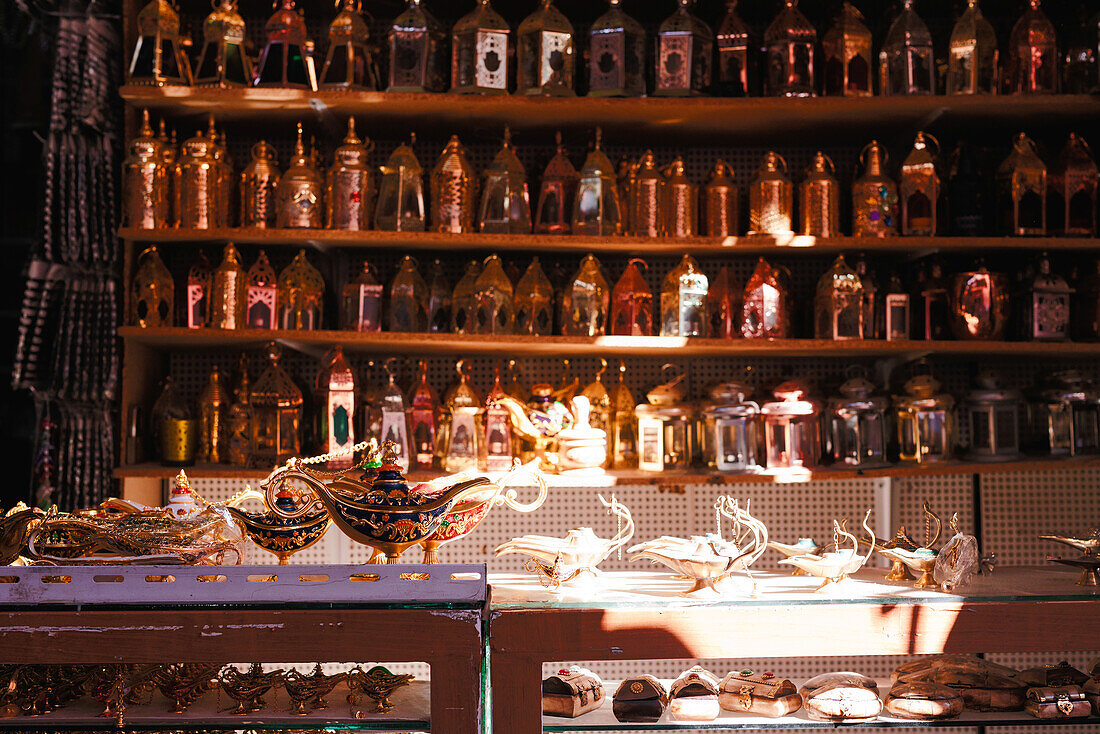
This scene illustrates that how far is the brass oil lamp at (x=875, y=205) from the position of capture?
9.13 feet

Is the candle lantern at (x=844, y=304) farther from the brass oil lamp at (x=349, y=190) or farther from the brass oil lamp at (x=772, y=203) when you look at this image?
the brass oil lamp at (x=349, y=190)

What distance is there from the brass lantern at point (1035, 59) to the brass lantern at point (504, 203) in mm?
1464

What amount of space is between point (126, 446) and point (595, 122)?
1.63 m

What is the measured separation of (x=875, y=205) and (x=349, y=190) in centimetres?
152

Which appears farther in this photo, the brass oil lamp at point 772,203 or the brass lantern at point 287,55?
the brass oil lamp at point 772,203

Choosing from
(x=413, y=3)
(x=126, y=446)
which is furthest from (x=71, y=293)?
(x=413, y=3)

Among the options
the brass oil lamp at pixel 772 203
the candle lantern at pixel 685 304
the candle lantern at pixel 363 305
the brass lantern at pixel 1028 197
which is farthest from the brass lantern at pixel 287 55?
the brass lantern at pixel 1028 197

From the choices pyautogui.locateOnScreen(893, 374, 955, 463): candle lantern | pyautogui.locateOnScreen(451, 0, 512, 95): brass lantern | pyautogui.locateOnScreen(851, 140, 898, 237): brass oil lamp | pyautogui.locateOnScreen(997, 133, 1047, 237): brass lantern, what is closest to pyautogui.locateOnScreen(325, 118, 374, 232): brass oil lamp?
pyautogui.locateOnScreen(451, 0, 512, 95): brass lantern

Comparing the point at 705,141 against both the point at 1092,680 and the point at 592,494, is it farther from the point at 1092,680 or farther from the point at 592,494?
the point at 1092,680

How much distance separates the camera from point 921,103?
106 inches

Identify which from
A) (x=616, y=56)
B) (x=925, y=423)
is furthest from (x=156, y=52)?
(x=925, y=423)

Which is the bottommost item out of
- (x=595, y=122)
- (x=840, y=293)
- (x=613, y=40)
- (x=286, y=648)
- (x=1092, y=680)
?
(x=1092, y=680)

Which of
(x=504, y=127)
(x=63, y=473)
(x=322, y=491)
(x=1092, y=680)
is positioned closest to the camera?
(x=322, y=491)

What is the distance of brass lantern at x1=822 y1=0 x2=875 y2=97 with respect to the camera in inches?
109
